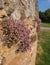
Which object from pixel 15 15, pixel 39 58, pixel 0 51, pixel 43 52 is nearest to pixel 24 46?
pixel 15 15

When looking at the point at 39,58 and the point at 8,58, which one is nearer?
the point at 8,58

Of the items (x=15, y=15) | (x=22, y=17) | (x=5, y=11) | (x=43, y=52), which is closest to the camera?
(x=5, y=11)

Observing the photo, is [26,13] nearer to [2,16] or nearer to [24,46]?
[24,46]

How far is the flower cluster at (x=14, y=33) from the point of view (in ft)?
22.6

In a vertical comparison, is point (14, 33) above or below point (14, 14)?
below

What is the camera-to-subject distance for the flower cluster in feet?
22.6

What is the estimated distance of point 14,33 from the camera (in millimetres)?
7102

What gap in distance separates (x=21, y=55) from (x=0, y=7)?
2008 millimetres

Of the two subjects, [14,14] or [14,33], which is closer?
[14,33]

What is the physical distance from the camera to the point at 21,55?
816 centimetres

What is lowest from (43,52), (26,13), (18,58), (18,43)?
(43,52)

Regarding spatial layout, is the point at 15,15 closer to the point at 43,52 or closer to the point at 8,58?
the point at 8,58

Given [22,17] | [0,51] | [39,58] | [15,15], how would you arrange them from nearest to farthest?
[0,51]
[15,15]
[22,17]
[39,58]

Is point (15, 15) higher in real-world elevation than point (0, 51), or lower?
higher
